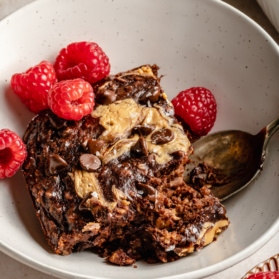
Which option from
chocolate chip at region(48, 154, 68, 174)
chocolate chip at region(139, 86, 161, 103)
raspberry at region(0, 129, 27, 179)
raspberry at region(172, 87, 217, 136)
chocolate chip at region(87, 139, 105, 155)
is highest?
raspberry at region(0, 129, 27, 179)

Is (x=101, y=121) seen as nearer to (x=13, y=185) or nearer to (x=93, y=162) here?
(x=93, y=162)

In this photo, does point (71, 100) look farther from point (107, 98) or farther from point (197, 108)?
point (197, 108)

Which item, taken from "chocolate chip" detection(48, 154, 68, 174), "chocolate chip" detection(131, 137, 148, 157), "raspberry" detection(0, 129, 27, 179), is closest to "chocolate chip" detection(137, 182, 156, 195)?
"chocolate chip" detection(131, 137, 148, 157)

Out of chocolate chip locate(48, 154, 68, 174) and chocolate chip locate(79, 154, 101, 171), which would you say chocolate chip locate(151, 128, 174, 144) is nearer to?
chocolate chip locate(79, 154, 101, 171)

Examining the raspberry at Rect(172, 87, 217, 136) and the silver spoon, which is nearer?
the silver spoon

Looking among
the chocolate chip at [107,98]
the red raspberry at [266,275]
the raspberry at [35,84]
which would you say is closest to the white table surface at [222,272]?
the red raspberry at [266,275]

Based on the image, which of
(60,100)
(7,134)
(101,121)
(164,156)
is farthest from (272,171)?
(7,134)

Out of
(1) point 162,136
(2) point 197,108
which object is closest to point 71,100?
(1) point 162,136

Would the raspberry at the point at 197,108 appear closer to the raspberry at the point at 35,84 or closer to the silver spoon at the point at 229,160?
the silver spoon at the point at 229,160
